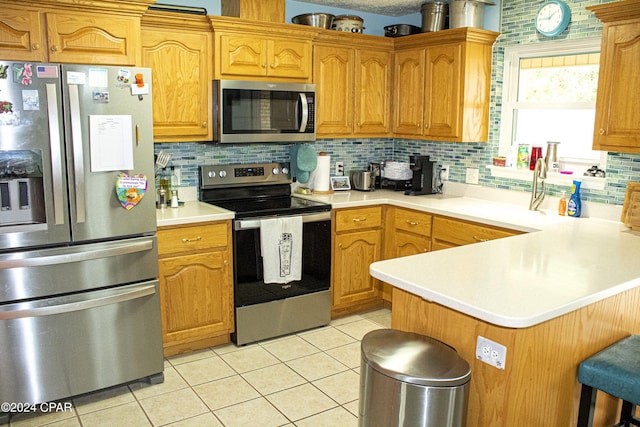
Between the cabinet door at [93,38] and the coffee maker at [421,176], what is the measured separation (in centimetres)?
227

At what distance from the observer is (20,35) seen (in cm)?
283

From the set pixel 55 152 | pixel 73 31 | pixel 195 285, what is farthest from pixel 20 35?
pixel 195 285

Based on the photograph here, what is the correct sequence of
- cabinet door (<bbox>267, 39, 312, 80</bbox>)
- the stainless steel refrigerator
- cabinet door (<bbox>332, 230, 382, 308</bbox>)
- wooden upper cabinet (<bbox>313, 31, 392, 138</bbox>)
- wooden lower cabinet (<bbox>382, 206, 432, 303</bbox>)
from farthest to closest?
wooden upper cabinet (<bbox>313, 31, 392, 138</bbox>) < cabinet door (<bbox>332, 230, 382, 308</bbox>) < wooden lower cabinet (<bbox>382, 206, 432, 303</bbox>) < cabinet door (<bbox>267, 39, 312, 80</bbox>) < the stainless steel refrigerator

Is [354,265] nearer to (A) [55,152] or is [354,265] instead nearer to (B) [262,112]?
(B) [262,112]

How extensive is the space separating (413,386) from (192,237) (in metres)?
2.02

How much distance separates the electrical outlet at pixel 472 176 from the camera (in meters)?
4.33

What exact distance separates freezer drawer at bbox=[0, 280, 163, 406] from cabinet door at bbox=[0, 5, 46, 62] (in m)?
1.25

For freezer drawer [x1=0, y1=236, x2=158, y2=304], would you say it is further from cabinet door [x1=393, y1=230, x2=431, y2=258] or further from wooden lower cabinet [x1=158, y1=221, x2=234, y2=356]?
cabinet door [x1=393, y1=230, x2=431, y2=258]

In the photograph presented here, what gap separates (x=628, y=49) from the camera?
2.97m

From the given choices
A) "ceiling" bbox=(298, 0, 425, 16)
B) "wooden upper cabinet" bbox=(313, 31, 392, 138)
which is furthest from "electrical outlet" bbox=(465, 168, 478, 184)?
"ceiling" bbox=(298, 0, 425, 16)

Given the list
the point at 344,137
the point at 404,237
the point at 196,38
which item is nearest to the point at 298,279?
the point at 404,237

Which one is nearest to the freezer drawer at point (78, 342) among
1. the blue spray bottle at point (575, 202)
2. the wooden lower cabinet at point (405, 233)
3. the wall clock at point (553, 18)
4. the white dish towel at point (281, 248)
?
the white dish towel at point (281, 248)

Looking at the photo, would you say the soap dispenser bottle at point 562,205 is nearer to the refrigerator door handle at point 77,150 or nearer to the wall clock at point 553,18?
the wall clock at point 553,18

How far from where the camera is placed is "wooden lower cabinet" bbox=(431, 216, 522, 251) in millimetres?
3500
